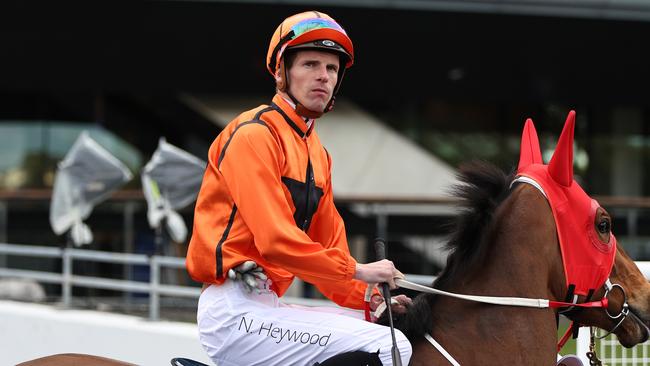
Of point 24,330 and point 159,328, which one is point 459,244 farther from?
point 24,330

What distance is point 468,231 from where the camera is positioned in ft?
11.2

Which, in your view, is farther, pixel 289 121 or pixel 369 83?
pixel 369 83

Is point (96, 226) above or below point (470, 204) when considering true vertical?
below

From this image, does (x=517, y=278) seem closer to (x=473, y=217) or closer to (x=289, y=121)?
(x=473, y=217)

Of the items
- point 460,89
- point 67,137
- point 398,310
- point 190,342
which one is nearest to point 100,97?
point 67,137

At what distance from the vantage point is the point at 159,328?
8117mm

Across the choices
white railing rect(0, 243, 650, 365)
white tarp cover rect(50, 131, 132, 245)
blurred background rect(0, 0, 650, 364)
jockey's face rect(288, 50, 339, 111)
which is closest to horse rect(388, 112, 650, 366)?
jockey's face rect(288, 50, 339, 111)

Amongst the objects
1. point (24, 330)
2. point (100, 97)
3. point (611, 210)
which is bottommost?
point (24, 330)

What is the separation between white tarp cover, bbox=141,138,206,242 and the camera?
9.38 meters

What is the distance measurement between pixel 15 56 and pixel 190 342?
38.0 feet

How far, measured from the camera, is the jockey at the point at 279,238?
10.3 feet

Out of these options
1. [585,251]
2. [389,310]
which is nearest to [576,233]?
[585,251]

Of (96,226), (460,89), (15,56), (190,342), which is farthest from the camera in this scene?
(460,89)

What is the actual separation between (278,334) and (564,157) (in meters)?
1.09
